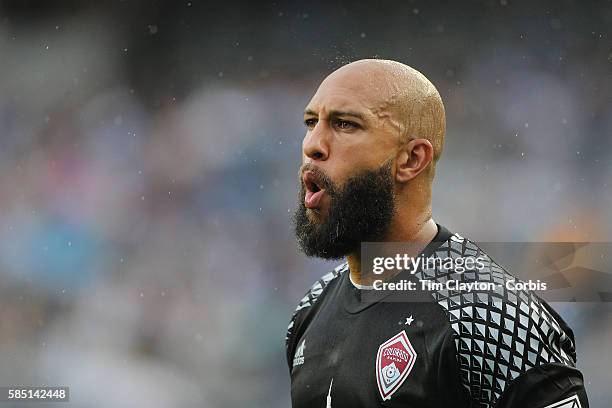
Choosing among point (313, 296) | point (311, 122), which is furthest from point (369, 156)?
point (313, 296)

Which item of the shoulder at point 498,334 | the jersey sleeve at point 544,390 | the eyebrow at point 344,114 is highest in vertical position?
the eyebrow at point 344,114

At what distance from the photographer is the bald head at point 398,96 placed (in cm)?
238

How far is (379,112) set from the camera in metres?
2.37

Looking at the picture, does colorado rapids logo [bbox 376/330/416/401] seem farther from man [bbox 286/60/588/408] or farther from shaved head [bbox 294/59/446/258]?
shaved head [bbox 294/59/446/258]

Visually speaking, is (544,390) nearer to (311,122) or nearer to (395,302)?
(395,302)

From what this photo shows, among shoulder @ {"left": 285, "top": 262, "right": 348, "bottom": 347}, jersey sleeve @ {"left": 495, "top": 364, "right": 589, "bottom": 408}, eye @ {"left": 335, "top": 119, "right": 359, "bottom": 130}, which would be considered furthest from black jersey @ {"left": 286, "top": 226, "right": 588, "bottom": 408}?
eye @ {"left": 335, "top": 119, "right": 359, "bottom": 130}

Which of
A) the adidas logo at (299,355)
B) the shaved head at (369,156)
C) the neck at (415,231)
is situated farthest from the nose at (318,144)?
the adidas logo at (299,355)

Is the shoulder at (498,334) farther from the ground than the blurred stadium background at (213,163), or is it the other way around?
the blurred stadium background at (213,163)

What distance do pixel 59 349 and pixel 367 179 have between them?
5.97 meters

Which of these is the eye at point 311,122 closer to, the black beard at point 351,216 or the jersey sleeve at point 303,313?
the black beard at point 351,216

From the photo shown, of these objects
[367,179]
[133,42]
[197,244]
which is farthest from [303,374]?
[133,42]

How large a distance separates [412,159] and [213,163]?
18.8 feet

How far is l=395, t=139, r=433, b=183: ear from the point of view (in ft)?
7.88

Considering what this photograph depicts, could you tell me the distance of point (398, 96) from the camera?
240 centimetres
